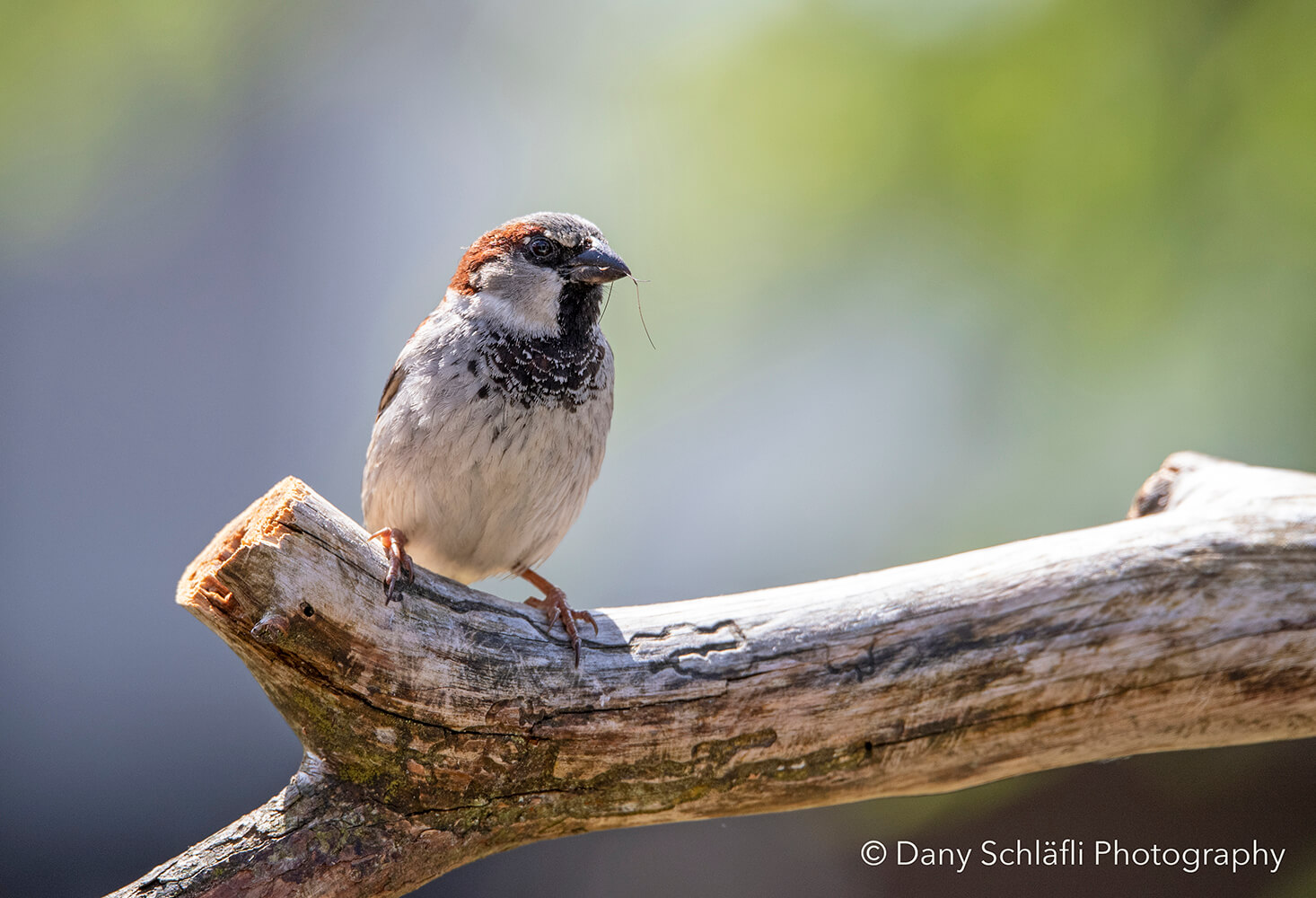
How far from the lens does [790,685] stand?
6.49 ft

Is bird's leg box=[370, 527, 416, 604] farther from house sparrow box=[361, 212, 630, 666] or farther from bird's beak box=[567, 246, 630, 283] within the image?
bird's beak box=[567, 246, 630, 283]

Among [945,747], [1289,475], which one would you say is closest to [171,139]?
[945,747]

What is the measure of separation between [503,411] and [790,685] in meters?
0.94

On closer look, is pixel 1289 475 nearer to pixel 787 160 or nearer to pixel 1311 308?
pixel 1311 308

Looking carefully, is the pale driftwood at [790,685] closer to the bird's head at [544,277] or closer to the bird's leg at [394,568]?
the bird's leg at [394,568]

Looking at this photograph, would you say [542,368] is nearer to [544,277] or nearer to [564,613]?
[544,277]

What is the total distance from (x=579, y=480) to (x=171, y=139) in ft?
9.67

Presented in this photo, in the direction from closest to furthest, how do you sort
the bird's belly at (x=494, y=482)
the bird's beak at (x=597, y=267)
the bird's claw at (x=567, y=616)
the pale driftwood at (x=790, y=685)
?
the pale driftwood at (x=790, y=685), the bird's claw at (x=567, y=616), the bird's belly at (x=494, y=482), the bird's beak at (x=597, y=267)

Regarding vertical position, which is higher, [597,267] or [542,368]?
[597,267]

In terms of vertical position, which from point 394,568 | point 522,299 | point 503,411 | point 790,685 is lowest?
point 790,685

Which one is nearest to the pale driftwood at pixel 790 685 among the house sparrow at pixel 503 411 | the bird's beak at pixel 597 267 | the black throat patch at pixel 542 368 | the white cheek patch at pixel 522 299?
the house sparrow at pixel 503 411

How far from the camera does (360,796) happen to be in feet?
5.97

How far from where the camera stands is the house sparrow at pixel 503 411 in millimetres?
2346

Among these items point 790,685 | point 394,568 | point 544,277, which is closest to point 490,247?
point 544,277
